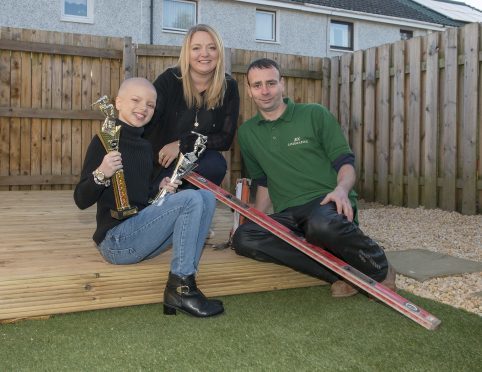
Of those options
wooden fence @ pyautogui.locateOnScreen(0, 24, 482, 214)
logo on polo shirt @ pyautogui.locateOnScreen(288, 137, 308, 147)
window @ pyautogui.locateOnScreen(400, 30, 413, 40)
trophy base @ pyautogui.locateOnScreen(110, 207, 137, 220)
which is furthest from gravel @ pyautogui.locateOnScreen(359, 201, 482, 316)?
window @ pyautogui.locateOnScreen(400, 30, 413, 40)

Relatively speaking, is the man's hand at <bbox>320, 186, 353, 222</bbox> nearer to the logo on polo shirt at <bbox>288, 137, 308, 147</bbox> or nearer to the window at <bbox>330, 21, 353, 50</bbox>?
the logo on polo shirt at <bbox>288, 137, 308, 147</bbox>

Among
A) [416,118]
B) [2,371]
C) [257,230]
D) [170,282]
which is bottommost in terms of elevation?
[2,371]

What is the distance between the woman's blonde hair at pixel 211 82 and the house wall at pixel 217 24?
33.4 ft

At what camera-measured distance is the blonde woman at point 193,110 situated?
3.14 m

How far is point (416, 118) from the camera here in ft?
20.3

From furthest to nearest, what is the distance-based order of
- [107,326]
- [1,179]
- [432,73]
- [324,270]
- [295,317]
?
[1,179], [432,73], [324,270], [295,317], [107,326]

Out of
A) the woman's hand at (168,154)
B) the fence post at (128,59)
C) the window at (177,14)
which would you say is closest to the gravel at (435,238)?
the woman's hand at (168,154)

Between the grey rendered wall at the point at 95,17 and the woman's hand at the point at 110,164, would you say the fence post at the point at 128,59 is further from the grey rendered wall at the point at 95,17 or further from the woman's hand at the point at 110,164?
the grey rendered wall at the point at 95,17

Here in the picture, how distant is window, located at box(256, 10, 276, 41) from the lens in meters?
15.3

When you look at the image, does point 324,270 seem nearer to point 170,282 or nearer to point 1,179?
point 170,282

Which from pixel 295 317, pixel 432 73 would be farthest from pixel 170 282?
pixel 432 73

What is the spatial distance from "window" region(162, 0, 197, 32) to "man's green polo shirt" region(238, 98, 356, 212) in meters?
Answer: 11.5

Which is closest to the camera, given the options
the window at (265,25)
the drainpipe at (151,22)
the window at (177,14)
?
the drainpipe at (151,22)

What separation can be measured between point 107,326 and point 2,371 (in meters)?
0.53
